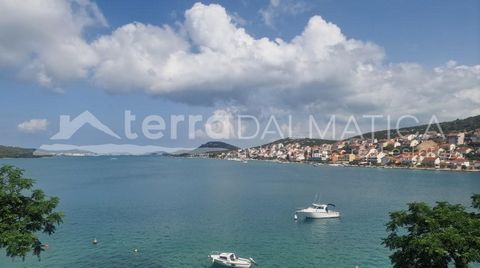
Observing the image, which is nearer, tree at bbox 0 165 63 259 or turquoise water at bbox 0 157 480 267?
tree at bbox 0 165 63 259

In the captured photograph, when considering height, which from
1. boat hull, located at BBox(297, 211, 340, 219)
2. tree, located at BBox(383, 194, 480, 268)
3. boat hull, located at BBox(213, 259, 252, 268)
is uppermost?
tree, located at BBox(383, 194, 480, 268)

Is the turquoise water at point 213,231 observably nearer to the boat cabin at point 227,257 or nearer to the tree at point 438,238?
the boat cabin at point 227,257

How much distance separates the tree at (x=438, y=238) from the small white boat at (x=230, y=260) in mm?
14330

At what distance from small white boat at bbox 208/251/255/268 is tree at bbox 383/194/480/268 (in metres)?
14.3

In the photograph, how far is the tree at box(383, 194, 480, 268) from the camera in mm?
18547

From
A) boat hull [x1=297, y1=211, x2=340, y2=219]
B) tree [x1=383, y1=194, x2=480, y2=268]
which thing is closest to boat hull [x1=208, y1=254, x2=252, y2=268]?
tree [x1=383, y1=194, x2=480, y2=268]

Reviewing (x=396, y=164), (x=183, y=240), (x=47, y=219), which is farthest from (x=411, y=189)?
(x=396, y=164)

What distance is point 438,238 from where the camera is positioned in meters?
18.9

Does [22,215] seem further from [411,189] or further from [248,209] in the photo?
[411,189]

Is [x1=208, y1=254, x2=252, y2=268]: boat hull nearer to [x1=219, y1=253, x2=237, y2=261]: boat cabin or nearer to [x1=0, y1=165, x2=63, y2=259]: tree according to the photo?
[x1=219, y1=253, x2=237, y2=261]: boat cabin

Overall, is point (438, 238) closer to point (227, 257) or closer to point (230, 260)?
point (230, 260)

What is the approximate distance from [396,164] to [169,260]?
17472cm

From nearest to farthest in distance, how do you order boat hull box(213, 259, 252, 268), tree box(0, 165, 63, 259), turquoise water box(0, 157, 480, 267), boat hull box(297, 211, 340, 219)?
tree box(0, 165, 63, 259) < boat hull box(213, 259, 252, 268) < turquoise water box(0, 157, 480, 267) < boat hull box(297, 211, 340, 219)

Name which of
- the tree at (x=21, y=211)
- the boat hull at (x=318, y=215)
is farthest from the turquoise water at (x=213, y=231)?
the tree at (x=21, y=211)
